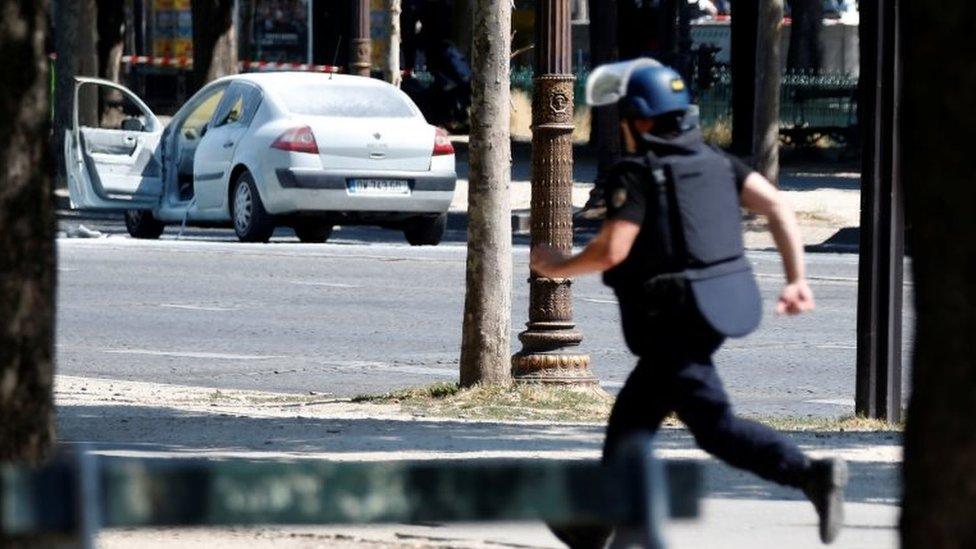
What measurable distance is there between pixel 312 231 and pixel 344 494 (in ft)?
59.0

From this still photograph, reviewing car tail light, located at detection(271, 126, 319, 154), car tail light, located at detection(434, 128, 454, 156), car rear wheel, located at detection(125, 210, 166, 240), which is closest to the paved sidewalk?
car tail light, located at detection(271, 126, 319, 154)

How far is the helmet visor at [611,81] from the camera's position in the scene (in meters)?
6.37

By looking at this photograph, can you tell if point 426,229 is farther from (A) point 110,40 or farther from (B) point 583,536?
(A) point 110,40

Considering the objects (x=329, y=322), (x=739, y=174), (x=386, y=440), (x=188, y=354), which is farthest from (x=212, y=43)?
(x=739, y=174)

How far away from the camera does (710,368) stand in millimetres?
6211

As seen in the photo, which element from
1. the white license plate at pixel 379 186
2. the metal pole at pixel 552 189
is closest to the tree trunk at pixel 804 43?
the white license plate at pixel 379 186

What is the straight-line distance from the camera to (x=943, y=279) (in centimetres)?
396

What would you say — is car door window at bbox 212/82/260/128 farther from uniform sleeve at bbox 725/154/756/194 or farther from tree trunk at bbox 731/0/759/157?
uniform sleeve at bbox 725/154/756/194

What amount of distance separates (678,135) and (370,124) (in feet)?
46.4

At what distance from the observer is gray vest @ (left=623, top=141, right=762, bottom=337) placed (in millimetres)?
6137

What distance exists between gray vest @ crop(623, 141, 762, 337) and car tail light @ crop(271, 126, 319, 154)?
1403 cm

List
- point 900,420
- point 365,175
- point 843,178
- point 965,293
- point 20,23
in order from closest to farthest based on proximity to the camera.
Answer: point 965,293, point 20,23, point 900,420, point 365,175, point 843,178

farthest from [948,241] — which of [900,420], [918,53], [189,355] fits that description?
[189,355]

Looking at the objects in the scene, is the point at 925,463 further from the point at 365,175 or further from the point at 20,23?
the point at 365,175
